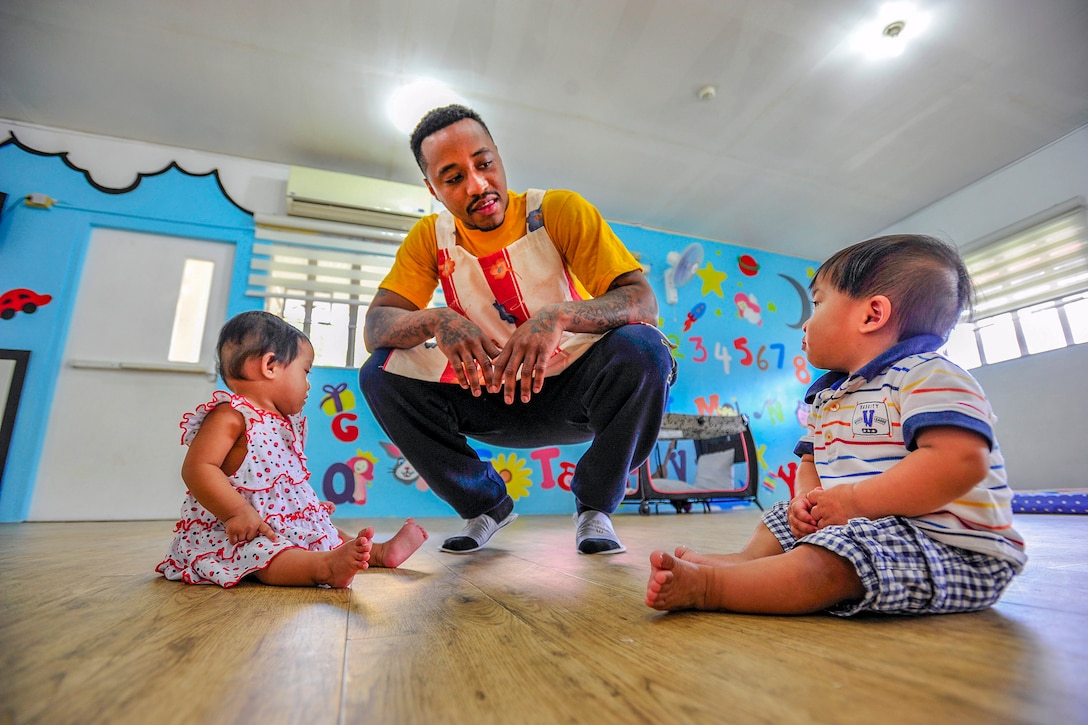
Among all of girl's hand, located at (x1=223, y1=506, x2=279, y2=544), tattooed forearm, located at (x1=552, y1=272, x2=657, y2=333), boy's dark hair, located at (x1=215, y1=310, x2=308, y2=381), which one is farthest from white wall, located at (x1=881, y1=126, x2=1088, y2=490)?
girl's hand, located at (x1=223, y1=506, x2=279, y2=544)

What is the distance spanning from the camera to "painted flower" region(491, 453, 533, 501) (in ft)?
9.55

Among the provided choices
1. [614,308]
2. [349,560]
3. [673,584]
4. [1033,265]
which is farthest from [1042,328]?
[349,560]

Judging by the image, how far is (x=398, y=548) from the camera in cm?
95

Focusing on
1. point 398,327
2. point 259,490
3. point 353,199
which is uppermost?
point 353,199

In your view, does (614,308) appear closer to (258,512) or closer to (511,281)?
(511,281)

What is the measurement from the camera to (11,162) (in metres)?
2.58

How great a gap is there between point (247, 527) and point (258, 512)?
0.09 m

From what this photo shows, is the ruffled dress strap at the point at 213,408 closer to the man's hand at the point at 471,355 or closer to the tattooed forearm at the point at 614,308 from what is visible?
the man's hand at the point at 471,355

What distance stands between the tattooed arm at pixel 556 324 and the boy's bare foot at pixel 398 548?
30cm

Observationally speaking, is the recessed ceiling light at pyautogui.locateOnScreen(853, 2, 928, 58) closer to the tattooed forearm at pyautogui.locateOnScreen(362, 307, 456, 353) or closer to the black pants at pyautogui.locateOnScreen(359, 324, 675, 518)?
the black pants at pyautogui.locateOnScreen(359, 324, 675, 518)

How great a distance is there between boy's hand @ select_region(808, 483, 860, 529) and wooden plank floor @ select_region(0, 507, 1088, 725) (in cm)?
11

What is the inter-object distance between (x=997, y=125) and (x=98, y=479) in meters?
4.70

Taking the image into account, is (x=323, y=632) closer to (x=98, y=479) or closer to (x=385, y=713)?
(x=385, y=713)

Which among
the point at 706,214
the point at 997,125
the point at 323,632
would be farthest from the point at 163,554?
the point at 997,125
